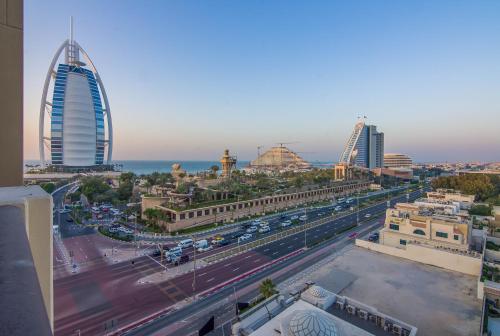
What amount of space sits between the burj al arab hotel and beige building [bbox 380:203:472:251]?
340 feet

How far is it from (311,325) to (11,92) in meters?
12.3

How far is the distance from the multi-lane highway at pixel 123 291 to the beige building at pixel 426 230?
13.5 meters

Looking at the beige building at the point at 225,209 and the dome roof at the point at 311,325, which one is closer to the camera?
the dome roof at the point at 311,325

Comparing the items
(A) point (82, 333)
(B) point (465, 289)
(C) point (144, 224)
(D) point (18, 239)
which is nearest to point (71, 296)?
(A) point (82, 333)

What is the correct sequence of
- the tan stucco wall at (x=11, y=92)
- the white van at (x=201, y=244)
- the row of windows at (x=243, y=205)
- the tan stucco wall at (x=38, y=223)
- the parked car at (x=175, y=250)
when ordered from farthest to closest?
the row of windows at (x=243, y=205), the white van at (x=201, y=244), the parked car at (x=175, y=250), the tan stucco wall at (x=11, y=92), the tan stucco wall at (x=38, y=223)

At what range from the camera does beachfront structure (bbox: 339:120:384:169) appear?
138625 mm

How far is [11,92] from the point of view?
444cm

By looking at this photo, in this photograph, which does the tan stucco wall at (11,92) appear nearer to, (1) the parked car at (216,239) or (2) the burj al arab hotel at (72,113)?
(1) the parked car at (216,239)

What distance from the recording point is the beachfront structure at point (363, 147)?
455ft

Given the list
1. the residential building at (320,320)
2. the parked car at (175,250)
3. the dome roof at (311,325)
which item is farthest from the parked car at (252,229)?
the dome roof at (311,325)

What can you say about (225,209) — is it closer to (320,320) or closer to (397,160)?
(320,320)

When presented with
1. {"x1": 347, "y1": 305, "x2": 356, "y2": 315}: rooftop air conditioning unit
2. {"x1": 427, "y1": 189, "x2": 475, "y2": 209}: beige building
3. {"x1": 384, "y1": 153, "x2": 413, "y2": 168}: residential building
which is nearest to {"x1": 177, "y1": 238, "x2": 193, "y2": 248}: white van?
{"x1": 347, "y1": 305, "x2": 356, "y2": 315}: rooftop air conditioning unit

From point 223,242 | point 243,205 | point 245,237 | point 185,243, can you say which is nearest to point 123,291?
point 185,243

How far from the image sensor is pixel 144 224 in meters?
42.9
